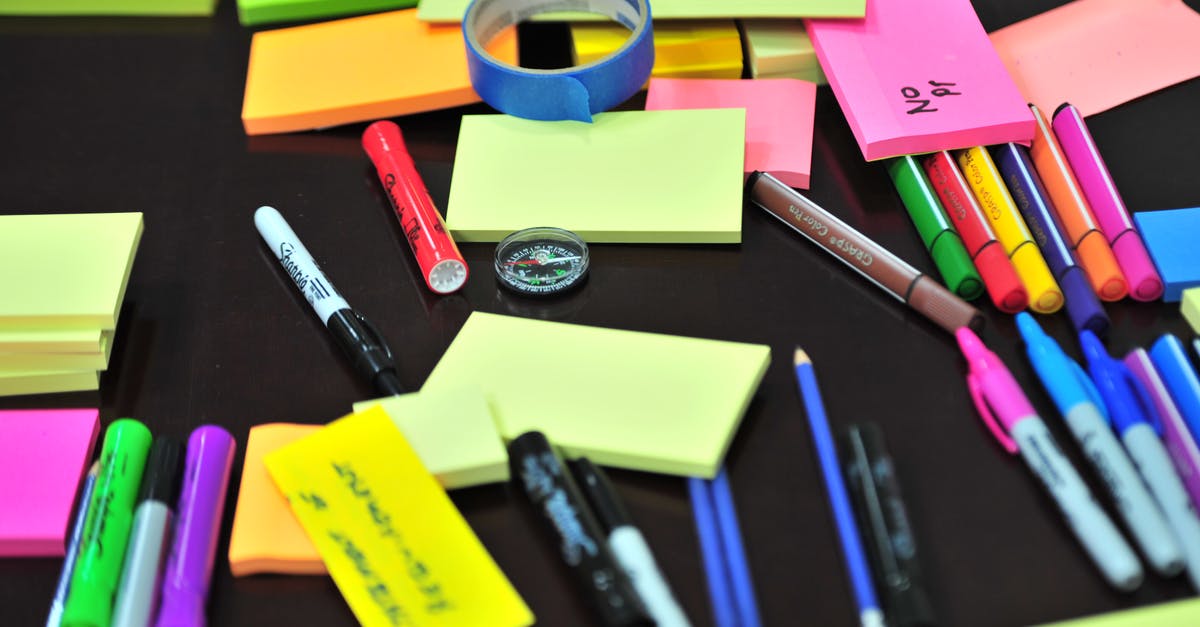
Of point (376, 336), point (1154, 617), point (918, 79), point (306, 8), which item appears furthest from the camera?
point (306, 8)

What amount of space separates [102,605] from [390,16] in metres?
0.62

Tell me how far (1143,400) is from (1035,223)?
169mm

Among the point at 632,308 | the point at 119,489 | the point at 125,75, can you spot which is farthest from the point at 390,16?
the point at 119,489

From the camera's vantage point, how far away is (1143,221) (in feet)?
2.92

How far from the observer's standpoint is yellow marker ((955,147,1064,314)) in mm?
850

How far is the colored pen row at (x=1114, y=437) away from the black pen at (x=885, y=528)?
9 cm

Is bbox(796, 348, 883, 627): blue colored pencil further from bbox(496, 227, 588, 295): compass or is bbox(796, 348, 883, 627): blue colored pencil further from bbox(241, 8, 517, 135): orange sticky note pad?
bbox(241, 8, 517, 135): orange sticky note pad

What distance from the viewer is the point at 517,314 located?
895 millimetres

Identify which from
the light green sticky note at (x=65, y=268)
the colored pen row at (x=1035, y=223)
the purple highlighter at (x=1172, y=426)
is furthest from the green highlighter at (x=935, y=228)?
the light green sticky note at (x=65, y=268)

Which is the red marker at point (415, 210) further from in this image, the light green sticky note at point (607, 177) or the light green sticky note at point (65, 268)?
the light green sticky note at point (65, 268)

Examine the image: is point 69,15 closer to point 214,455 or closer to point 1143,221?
point 214,455

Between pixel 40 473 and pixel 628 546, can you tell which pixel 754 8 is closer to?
pixel 628 546

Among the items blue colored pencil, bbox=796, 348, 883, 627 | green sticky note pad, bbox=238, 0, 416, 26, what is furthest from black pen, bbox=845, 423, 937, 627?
green sticky note pad, bbox=238, 0, 416, 26

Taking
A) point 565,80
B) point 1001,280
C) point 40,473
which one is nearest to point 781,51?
point 565,80
